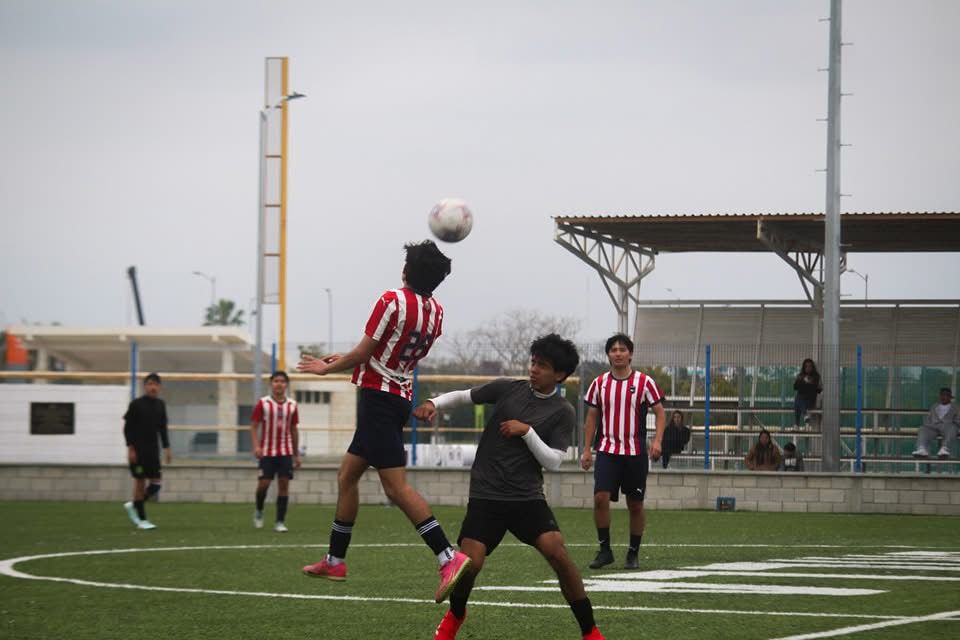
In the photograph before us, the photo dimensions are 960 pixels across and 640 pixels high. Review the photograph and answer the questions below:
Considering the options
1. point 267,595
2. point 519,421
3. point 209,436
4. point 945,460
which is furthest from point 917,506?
→ point 519,421

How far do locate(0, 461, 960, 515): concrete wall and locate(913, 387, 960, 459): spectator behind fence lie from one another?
760 mm

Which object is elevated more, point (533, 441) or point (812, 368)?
point (812, 368)

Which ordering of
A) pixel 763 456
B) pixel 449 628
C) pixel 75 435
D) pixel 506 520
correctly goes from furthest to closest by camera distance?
pixel 75 435 < pixel 763 456 < pixel 506 520 < pixel 449 628

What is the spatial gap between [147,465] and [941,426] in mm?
13038

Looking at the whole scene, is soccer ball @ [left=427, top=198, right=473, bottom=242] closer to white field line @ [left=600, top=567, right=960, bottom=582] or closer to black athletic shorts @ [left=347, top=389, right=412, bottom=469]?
black athletic shorts @ [left=347, top=389, right=412, bottom=469]

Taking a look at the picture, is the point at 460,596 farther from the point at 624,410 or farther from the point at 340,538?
the point at 624,410

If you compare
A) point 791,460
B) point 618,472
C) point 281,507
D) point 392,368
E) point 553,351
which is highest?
point 553,351

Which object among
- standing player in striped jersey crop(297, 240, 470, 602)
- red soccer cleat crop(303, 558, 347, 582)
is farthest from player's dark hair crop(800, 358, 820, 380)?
red soccer cleat crop(303, 558, 347, 582)

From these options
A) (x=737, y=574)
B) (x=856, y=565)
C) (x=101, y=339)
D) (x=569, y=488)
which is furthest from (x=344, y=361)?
(x=101, y=339)

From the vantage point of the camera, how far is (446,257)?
31.9 feet

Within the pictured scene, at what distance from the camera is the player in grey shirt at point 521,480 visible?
8023mm

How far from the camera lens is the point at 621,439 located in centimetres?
1398

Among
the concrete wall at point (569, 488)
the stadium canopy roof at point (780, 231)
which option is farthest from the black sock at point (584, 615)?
the stadium canopy roof at point (780, 231)

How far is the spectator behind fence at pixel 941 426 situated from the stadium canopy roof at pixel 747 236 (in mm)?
6065
